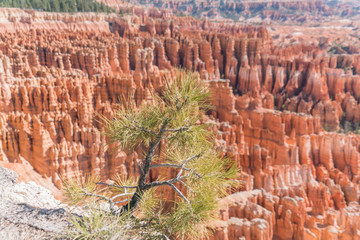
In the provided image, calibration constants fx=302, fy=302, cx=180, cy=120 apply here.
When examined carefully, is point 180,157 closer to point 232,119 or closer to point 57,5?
point 232,119

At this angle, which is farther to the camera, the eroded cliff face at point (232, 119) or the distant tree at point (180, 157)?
the eroded cliff face at point (232, 119)

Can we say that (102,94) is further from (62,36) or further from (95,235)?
(62,36)

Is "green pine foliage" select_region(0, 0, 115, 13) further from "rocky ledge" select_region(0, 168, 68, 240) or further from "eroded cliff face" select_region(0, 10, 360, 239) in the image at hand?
"rocky ledge" select_region(0, 168, 68, 240)

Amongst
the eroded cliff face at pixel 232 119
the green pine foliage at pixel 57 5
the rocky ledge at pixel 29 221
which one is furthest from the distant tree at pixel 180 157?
the green pine foliage at pixel 57 5

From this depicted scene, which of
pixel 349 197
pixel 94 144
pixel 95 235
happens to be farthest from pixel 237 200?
pixel 95 235

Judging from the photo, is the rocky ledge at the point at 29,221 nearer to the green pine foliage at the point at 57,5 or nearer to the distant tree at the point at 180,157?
the distant tree at the point at 180,157

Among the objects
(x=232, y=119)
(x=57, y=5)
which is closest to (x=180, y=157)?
(x=232, y=119)
